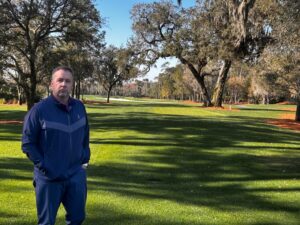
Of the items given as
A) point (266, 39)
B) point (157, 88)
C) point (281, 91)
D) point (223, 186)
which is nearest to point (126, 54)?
point (266, 39)

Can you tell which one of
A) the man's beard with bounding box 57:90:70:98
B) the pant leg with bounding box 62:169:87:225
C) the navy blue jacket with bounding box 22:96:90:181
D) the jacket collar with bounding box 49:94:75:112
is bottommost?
the pant leg with bounding box 62:169:87:225

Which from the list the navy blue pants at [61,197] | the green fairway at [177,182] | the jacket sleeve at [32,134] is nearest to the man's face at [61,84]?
the jacket sleeve at [32,134]

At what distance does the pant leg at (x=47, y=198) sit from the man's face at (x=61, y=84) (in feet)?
2.71

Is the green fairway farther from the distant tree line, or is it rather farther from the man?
the distant tree line

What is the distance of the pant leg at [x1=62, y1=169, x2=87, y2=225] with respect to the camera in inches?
174

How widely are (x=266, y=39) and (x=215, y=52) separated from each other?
4.42 metres

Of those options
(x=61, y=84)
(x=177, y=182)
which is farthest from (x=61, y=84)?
(x=177, y=182)

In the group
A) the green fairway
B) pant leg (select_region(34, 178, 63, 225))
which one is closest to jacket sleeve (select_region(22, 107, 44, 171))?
pant leg (select_region(34, 178, 63, 225))

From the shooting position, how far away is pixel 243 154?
1370 cm

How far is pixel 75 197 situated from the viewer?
446 cm

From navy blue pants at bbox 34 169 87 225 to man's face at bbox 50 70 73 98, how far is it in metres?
0.76

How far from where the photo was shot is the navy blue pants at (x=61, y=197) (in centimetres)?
434

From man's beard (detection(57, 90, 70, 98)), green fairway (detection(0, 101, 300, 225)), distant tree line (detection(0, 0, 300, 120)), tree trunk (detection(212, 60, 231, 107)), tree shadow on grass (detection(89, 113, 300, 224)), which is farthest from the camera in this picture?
tree trunk (detection(212, 60, 231, 107))

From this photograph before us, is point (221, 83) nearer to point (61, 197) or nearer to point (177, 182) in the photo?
point (177, 182)
